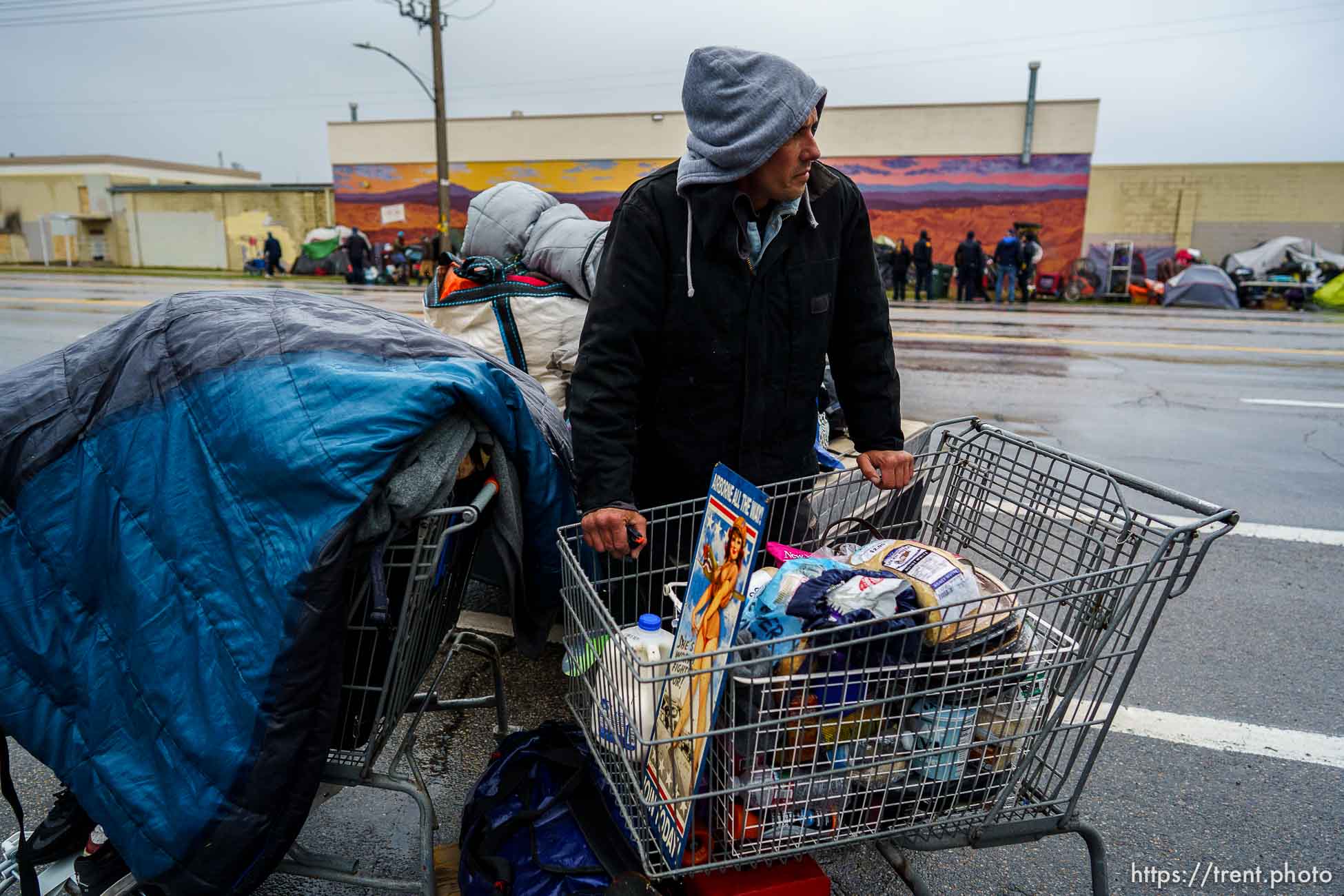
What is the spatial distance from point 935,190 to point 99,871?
3159 centimetres

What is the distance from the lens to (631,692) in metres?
1.92

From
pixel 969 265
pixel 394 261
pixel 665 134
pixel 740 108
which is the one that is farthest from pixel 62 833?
pixel 665 134

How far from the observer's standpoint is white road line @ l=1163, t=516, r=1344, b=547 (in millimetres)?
5342

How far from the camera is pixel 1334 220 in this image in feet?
95.1

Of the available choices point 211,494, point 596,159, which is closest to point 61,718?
point 211,494

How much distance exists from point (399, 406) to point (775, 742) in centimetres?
100

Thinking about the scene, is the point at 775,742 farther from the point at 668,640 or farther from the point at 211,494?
the point at 211,494

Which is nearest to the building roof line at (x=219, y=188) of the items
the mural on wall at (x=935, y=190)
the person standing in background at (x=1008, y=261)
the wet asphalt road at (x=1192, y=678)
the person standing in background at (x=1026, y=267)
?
the mural on wall at (x=935, y=190)

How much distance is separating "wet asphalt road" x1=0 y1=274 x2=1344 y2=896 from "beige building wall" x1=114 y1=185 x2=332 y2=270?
1314 inches

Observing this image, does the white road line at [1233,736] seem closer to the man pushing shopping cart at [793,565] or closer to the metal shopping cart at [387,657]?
the man pushing shopping cart at [793,565]

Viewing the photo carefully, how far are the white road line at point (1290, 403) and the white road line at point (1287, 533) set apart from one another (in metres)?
4.68

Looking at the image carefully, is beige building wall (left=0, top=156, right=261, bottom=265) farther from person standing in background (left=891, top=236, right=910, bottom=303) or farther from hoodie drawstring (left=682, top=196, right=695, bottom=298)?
hoodie drawstring (left=682, top=196, right=695, bottom=298)

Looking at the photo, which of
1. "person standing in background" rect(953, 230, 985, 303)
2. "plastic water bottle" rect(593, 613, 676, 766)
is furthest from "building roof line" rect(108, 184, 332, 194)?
"plastic water bottle" rect(593, 613, 676, 766)

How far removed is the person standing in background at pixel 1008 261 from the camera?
77.5 feet
